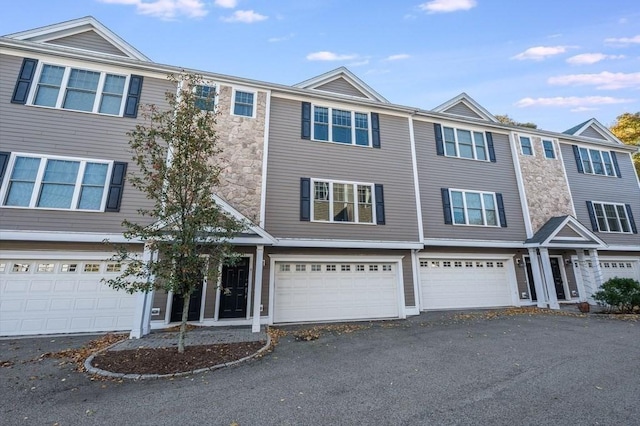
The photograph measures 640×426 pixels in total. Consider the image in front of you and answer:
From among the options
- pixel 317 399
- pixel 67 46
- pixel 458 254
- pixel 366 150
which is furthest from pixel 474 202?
pixel 67 46

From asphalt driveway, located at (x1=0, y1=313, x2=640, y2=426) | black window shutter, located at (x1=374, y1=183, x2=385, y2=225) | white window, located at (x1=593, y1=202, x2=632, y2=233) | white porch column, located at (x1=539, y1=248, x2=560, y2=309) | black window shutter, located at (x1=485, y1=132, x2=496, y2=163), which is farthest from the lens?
white window, located at (x1=593, y1=202, x2=632, y2=233)

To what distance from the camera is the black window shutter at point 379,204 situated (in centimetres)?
1110

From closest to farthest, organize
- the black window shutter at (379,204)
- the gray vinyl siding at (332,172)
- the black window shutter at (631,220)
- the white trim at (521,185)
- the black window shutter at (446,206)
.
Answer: the gray vinyl siding at (332,172), the black window shutter at (379,204), the black window shutter at (446,206), the white trim at (521,185), the black window shutter at (631,220)

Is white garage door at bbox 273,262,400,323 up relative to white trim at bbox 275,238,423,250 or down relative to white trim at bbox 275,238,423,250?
down

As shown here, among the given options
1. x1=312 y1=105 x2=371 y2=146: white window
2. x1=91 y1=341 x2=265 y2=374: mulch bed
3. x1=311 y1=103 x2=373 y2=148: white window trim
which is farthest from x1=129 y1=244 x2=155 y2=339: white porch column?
x1=312 y1=105 x2=371 y2=146: white window

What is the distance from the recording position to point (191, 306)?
916 centimetres

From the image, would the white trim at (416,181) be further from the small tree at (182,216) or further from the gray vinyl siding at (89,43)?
the gray vinyl siding at (89,43)

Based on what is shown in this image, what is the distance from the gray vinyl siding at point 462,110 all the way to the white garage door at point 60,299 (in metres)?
15.9

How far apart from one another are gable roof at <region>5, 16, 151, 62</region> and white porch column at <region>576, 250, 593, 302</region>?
20651 mm

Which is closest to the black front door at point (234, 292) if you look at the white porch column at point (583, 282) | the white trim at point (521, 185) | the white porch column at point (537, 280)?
the white porch column at point (537, 280)

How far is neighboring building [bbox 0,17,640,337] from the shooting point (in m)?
8.44

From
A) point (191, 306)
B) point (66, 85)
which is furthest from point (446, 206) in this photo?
point (66, 85)

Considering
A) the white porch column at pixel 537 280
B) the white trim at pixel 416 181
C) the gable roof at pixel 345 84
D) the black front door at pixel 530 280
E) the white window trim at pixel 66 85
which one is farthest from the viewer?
the black front door at pixel 530 280

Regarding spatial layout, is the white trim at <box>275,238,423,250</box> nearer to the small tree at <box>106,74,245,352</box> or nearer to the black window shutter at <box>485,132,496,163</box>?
the small tree at <box>106,74,245,352</box>
